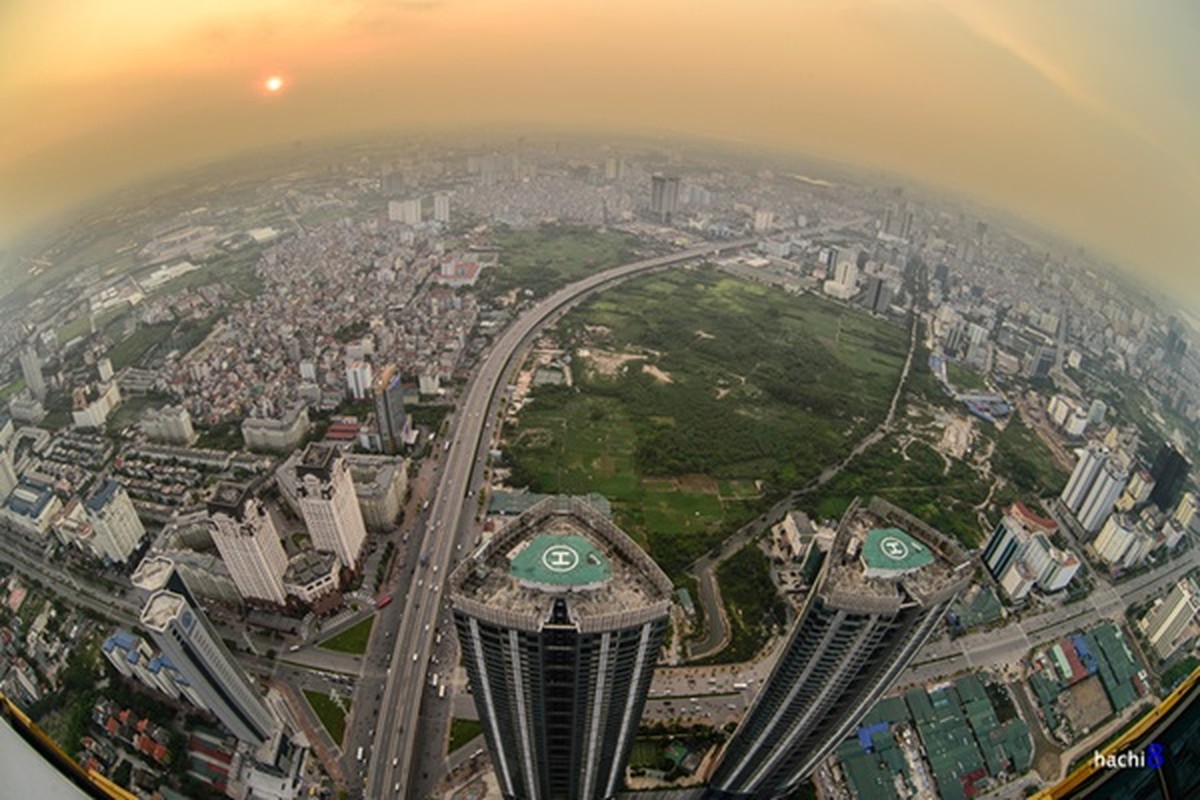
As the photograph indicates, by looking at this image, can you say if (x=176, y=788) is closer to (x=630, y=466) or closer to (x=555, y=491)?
(x=555, y=491)

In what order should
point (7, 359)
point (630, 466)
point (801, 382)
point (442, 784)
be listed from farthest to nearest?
point (801, 382) < point (630, 466) < point (7, 359) < point (442, 784)

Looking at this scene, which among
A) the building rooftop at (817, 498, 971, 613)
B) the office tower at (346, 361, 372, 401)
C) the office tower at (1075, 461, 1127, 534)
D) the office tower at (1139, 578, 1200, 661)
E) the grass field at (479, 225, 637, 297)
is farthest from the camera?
the grass field at (479, 225, 637, 297)

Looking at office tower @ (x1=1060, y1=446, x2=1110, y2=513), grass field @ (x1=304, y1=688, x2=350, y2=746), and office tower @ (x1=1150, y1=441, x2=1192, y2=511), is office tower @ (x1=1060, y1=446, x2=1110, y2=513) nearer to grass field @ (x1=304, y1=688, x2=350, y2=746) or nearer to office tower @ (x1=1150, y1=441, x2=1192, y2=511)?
office tower @ (x1=1150, y1=441, x2=1192, y2=511)

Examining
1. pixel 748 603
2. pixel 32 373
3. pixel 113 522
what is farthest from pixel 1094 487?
pixel 32 373

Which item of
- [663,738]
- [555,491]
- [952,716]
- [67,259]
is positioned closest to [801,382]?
[555,491]

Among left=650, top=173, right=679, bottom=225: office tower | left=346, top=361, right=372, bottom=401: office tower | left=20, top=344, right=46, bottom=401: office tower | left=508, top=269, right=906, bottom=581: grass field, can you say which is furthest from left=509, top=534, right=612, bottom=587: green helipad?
left=650, top=173, right=679, bottom=225: office tower

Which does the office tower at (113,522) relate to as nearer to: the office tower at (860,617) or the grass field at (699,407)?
the grass field at (699,407)

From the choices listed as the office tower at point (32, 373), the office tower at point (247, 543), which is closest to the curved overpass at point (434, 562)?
the office tower at point (247, 543)
